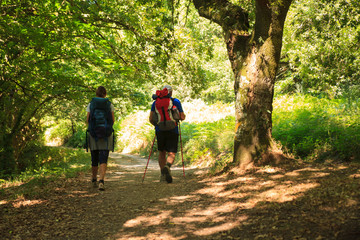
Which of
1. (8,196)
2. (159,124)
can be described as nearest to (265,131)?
(159,124)

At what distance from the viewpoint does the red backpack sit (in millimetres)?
6156

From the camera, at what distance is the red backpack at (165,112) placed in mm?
6156

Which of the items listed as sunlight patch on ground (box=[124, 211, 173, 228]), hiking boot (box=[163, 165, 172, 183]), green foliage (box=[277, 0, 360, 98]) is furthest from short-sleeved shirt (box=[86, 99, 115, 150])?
green foliage (box=[277, 0, 360, 98])

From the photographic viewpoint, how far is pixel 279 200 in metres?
3.60

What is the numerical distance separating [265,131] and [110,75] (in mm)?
7210

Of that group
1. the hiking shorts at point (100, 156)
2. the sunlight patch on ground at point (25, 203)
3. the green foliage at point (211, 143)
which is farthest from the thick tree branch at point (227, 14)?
the sunlight patch on ground at point (25, 203)

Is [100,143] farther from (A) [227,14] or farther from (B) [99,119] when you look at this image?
(A) [227,14]

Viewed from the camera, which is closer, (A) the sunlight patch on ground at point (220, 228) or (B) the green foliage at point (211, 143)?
(A) the sunlight patch on ground at point (220, 228)

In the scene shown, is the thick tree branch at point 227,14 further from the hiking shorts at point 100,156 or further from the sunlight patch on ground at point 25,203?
the sunlight patch on ground at point 25,203

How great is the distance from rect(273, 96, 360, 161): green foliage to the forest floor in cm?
122

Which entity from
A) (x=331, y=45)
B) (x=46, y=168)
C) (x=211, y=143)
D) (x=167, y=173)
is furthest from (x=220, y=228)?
(x=331, y=45)

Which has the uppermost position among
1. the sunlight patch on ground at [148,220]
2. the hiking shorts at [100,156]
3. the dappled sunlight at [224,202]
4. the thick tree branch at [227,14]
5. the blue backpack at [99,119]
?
the thick tree branch at [227,14]

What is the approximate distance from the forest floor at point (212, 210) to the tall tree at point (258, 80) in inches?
19.3

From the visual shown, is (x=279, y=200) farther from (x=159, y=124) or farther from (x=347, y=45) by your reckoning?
(x=347, y=45)
